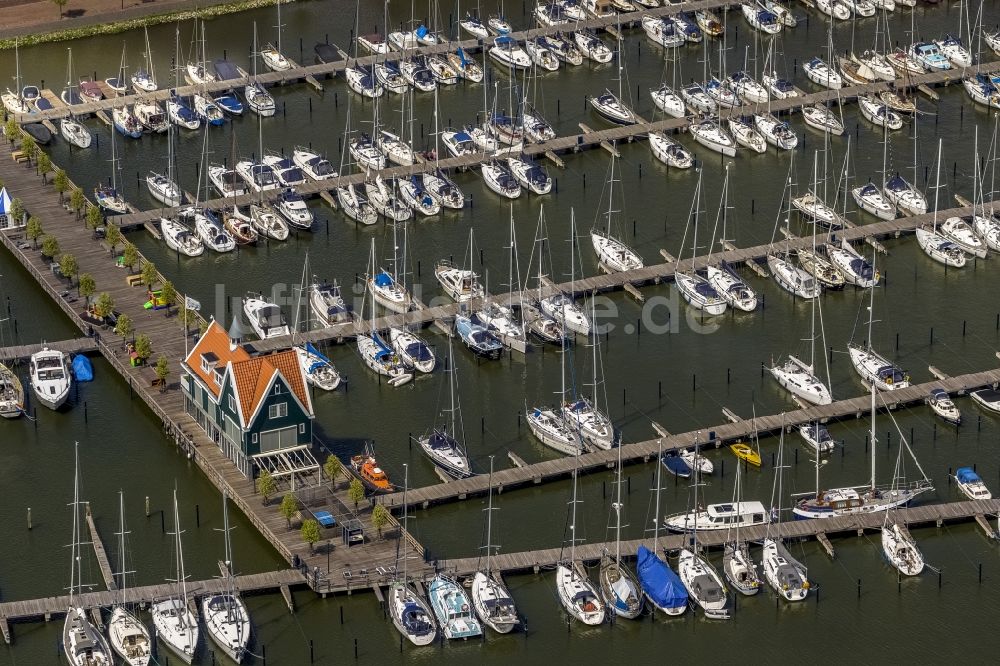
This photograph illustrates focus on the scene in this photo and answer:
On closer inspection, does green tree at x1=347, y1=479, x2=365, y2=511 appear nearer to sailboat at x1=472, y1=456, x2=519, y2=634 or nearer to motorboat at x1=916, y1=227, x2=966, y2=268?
sailboat at x1=472, y1=456, x2=519, y2=634

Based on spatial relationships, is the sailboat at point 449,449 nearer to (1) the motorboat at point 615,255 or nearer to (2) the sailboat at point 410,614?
(2) the sailboat at point 410,614

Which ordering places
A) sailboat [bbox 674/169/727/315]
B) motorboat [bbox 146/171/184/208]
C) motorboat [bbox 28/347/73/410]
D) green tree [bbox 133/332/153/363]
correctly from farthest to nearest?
motorboat [bbox 146/171/184/208] → sailboat [bbox 674/169/727/315] → green tree [bbox 133/332/153/363] → motorboat [bbox 28/347/73/410]

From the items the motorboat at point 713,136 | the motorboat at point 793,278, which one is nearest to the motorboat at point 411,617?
the motorboat at point 793,278

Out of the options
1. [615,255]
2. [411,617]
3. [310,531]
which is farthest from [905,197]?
[411,617]

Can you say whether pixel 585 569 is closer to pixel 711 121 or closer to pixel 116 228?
pixel 116 228

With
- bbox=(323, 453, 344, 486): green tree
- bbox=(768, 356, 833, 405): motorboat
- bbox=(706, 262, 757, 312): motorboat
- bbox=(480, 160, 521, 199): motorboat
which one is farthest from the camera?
bbox=(480, 160, 521, 199): motorboat

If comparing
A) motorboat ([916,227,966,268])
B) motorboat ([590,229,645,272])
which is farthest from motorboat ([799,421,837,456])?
motorboat ([916,227,966,268])

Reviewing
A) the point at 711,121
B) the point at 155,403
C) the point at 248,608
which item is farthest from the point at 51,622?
the point at 711,121
